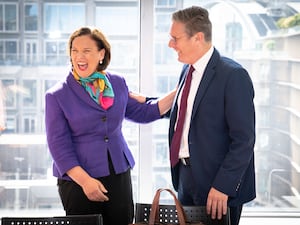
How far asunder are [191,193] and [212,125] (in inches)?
13.8

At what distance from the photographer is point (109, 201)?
8.23 feet

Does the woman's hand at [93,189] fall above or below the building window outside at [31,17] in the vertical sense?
below

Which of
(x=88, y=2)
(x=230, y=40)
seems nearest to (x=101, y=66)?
(x=88, y=2)

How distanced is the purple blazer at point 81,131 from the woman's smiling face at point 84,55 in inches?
2.6

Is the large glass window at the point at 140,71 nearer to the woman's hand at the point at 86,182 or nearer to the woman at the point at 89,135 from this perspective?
the woman at the point at 89,135

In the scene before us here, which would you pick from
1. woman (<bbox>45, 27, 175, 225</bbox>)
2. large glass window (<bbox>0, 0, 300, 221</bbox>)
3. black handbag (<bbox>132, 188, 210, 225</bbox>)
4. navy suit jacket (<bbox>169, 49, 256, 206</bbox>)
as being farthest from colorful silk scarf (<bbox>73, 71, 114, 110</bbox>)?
large glass window (<bbox>0, 0, 300, 221</bbox>)

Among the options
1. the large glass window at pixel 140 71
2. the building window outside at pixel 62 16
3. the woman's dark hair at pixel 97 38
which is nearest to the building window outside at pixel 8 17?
the large glass window at pixel 140 71

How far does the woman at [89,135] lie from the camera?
2.39 metres

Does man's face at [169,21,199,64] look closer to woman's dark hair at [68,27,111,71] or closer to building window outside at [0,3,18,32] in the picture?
woman's dark hair at [68,27,111,71]

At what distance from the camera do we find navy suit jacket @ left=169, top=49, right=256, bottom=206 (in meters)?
2.21

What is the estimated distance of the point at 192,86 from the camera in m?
2.38

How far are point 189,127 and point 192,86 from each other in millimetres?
198

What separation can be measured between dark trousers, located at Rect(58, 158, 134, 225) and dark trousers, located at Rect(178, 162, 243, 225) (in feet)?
0.98

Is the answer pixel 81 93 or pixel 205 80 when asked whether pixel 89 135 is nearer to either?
pixel 81 93
